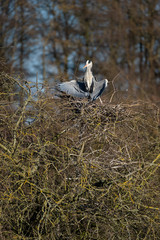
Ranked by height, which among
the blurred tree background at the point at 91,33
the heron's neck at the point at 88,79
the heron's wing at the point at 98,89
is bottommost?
the blurred tree background at the point at 91,33

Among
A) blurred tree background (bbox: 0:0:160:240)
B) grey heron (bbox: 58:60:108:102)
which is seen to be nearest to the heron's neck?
grey heron (bbox: 58:60:108:102)

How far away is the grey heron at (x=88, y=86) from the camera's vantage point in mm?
3486

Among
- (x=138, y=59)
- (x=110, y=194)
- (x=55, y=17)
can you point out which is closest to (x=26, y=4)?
(x=55, y=17)

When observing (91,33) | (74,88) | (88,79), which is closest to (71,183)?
(74,88)

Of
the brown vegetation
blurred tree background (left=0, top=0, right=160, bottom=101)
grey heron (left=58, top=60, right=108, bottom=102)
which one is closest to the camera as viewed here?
the brown vegetation

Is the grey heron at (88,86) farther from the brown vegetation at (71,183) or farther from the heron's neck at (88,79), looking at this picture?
the brown vegetation at (71,183)

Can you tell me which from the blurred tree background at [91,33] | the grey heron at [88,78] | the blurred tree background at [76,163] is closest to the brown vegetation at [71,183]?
the blurred tree background at [76,163]

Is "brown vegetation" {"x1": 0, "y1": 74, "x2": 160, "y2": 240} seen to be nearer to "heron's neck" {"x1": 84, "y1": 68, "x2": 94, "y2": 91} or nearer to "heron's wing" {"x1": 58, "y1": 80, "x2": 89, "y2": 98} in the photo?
"heron's wing" {"x1": 58, "y1": 80, "x2": 89, "y2": 98}

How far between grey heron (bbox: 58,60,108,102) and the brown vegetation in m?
0.23

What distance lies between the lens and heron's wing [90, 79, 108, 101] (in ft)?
11.4

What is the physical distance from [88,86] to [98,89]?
101mm

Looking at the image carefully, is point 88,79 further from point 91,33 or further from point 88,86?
point 91,33

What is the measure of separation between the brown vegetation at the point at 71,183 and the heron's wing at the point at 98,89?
27 cm

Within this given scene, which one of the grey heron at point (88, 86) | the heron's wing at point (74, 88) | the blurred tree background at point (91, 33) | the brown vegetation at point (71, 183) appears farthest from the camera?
the blurred tree background at point (91, 33)
